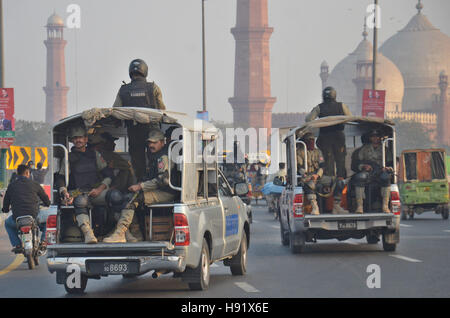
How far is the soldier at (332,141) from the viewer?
771 inches

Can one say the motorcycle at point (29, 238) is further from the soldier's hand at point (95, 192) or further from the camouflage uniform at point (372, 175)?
the camouflage uniform at point (372, 175)

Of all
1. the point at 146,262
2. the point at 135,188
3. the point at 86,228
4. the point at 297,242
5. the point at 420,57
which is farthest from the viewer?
the point at 420,57

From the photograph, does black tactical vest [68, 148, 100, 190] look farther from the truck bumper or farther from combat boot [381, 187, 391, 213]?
combat boot [381, 187, 391, 213]

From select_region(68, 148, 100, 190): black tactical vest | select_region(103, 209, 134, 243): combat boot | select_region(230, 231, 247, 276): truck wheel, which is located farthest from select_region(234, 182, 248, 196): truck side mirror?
select_region(103, 209, 134, 243): combat boot

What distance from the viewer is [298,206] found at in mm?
18719

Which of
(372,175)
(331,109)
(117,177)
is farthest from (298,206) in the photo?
(117,177)

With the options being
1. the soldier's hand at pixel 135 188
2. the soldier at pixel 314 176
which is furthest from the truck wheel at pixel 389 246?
the soldier's hand at pixel 135 188

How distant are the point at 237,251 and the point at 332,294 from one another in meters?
2.74

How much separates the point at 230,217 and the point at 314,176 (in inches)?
172

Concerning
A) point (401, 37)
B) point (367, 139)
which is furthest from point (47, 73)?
point (367, 139)

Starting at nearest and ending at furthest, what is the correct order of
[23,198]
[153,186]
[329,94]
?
[153,186], [23,198], [329,94]

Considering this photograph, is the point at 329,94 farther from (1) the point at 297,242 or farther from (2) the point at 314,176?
(1) the point at 297,242
